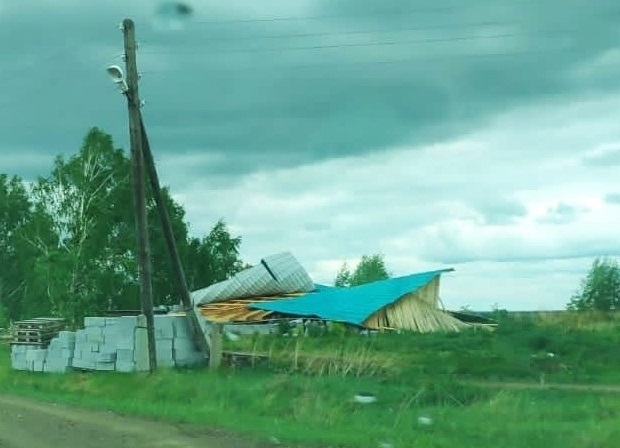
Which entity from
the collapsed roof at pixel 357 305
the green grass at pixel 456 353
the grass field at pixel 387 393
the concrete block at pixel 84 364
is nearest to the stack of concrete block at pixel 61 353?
the concrete block at pixel 84 364

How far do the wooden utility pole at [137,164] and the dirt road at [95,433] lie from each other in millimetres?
10174

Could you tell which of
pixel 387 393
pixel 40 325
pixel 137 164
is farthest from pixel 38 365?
pixel 387 393

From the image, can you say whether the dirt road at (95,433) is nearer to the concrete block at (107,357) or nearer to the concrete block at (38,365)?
the concrete block at (107,357)

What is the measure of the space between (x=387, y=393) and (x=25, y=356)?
15.7 metres

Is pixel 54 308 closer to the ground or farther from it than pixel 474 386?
farther from it

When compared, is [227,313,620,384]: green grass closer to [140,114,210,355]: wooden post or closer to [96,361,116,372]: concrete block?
[140,114,210,355]: wooden post

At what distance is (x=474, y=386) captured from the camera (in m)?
24.1

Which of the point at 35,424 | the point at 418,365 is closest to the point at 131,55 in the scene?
the point at 418,365

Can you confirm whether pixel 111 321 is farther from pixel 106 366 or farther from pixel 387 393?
pixel 387 393

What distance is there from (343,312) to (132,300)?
21.0 m

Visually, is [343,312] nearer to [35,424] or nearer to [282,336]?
[282,336]

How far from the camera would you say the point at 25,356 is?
3362 cm

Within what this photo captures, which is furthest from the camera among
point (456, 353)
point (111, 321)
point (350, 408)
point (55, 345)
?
point (55, 345)

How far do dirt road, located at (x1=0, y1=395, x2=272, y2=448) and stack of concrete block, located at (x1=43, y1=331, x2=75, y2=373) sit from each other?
13.7 m
